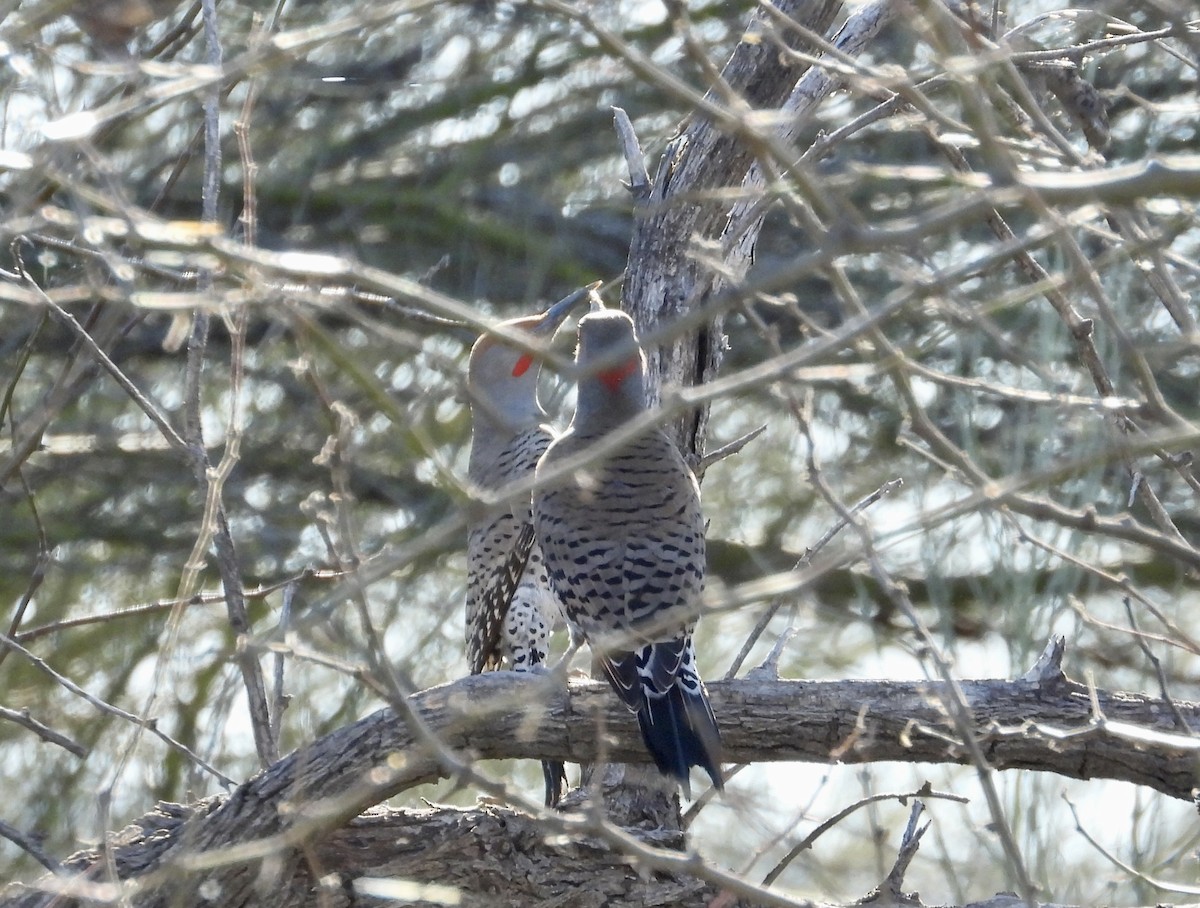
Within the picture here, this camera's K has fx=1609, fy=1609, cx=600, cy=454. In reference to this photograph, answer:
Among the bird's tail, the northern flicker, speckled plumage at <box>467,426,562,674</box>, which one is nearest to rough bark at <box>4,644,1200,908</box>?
the bird's tail

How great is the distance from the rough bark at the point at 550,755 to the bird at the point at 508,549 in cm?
145

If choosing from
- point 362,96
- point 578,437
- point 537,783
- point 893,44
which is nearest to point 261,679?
point 578,437

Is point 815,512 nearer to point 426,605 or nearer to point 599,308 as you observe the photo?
point 426,605

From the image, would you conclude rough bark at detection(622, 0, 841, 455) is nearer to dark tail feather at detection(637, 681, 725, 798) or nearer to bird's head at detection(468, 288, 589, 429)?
dark tail feather at detection(637, 681, 725, 798)

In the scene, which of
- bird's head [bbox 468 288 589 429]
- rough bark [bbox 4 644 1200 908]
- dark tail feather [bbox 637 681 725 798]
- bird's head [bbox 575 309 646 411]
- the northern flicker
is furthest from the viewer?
bird's head [bbox 468 288 589 429]

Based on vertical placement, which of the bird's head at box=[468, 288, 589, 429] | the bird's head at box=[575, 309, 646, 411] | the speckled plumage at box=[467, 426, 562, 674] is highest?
the bird's head at box=[468, 288, 589, 429]

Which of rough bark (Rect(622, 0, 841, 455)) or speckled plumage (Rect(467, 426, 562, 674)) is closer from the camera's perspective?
rough bark (Rect(622, 0, 841, 455))

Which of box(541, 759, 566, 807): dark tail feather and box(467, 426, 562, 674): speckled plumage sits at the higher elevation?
box(467, 426, 562, 674): speckled plumage

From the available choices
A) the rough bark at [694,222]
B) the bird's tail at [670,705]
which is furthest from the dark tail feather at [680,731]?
the rough bark at [694,222]

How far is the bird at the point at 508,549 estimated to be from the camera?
16.9 ft

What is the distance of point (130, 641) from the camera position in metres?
6.23

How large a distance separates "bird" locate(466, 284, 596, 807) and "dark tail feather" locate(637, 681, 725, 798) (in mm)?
1368

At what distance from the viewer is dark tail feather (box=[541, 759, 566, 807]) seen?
4438mm

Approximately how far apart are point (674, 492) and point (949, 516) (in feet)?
8.27
